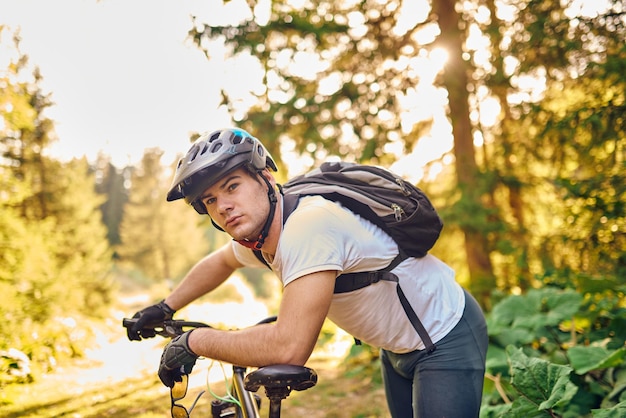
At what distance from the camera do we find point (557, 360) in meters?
4.37

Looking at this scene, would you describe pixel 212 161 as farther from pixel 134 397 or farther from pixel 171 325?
pixel 134 397

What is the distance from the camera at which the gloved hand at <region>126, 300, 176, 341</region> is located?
2.65 meters

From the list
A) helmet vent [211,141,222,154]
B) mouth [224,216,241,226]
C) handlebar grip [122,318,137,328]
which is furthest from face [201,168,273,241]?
handlebar grip [122,318,137,328]

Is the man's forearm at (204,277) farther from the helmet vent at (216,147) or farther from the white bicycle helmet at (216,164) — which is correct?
the helmet vent at (216,147)

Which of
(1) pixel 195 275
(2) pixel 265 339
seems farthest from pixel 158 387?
(2) pixel 265 339

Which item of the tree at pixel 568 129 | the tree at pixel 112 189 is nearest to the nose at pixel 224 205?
the tree at pixel 568 129

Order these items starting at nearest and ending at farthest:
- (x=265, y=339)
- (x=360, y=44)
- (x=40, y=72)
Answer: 1. (x=265, y=339)
2. (x=360, y=44)
3. (x=40, y=72)

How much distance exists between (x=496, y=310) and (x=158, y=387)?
434cm

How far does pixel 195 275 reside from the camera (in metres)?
2.95

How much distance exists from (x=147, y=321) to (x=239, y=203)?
1.02 meters

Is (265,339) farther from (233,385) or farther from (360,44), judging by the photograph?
(360,44)

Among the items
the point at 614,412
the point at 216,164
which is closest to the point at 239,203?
the point at 216,164

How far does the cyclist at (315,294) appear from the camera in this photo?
1.79 m

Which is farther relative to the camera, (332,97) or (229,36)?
(332,97)
